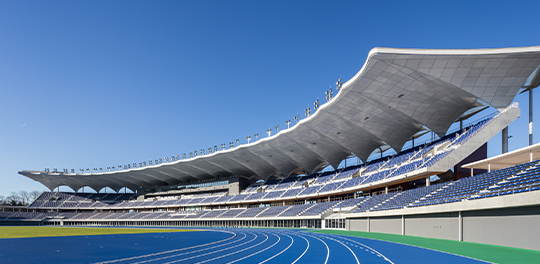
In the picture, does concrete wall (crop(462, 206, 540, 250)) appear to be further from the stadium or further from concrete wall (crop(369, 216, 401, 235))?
concrete wall (crop(369, 216, 401, 235))

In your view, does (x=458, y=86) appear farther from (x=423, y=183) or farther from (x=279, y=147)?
(x=279, y=147)

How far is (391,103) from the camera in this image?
36750mm

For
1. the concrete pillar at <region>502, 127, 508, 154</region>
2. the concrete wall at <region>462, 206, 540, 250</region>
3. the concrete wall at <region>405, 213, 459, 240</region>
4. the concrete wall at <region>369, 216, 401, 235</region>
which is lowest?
the concrete wall at <region>369, 216, 401, 235</region>

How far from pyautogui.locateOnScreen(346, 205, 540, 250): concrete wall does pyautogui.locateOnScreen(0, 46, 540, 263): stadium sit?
0.06 m

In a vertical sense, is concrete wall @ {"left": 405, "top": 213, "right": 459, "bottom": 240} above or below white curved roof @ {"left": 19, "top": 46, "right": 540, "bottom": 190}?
below

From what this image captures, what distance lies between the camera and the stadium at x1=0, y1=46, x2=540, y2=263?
20391 millimetres

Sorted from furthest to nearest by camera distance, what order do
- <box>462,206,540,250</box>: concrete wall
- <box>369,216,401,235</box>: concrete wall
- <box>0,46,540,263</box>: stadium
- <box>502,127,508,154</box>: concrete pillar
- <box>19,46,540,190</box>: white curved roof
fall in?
<box>502,127,508,154</box>: concrete pillar < <box>369,216,401,235</box>: concrete wall < <box>19,46,540,190</box>: white curved roof < <box>0,46,540,263</box>: stadium < <box>462,206,540,250</box>: concrete wall

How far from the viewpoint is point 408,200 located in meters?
30.8

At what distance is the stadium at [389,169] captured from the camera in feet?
66.9

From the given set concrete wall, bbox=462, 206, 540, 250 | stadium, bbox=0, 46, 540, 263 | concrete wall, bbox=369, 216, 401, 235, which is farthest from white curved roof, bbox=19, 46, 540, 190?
concrete wall, bbox=462, 206, 540, 250

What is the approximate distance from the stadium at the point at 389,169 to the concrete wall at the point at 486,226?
64 mm

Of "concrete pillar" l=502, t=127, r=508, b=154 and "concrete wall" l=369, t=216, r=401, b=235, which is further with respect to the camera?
"concrete pillar" l=502, t=127, r=508, b=154

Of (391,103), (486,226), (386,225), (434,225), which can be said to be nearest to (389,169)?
(391,103)

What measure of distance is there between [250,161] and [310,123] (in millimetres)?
23840
